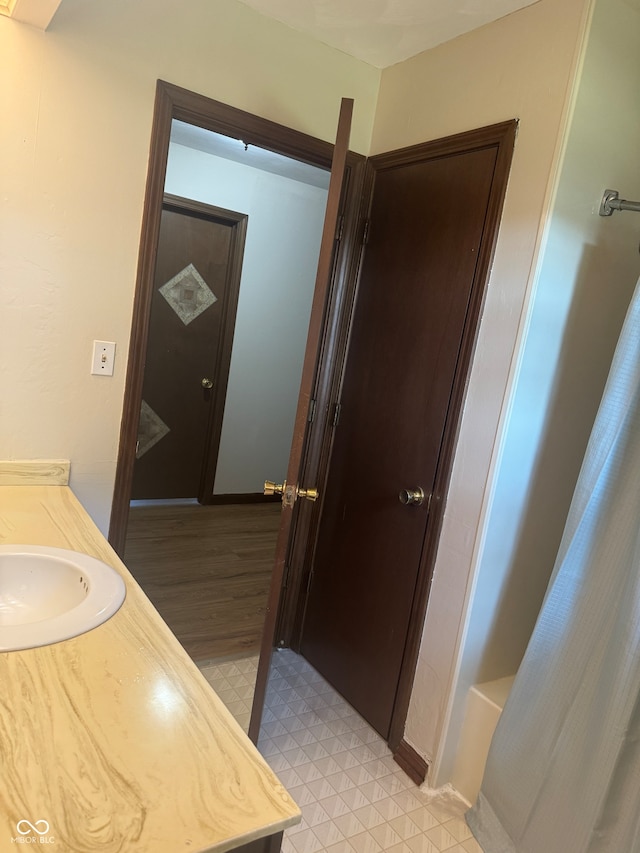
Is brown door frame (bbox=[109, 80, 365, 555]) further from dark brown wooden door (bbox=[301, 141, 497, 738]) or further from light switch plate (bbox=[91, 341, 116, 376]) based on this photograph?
dark brown wooden door (bbox=[301, 141, 497, 738])

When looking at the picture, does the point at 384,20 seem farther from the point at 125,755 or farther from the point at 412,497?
the point at 125,755

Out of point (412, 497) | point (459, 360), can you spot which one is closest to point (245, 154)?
point (459, 360)

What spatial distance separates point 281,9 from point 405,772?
2429mm

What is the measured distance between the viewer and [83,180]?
1673 mm

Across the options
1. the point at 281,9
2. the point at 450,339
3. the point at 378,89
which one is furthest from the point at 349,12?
the point at 450,339

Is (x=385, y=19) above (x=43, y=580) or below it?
above

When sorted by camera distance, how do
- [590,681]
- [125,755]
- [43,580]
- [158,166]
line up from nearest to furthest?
[125,755]
[43,580]
[590,681]
[158,166]

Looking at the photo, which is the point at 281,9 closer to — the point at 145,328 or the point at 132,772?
the point at 145,328

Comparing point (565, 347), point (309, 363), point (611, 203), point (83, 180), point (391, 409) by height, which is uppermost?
point (611, 203)

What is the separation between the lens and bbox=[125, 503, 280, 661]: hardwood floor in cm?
260

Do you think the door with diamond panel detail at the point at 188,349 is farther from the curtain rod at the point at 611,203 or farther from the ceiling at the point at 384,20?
the curtain rod at the point at 611,203

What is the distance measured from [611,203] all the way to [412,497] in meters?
1.02

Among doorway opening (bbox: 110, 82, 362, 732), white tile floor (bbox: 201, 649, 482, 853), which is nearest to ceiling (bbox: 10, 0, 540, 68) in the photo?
doorway opening (bbox: 110, 82, 362, 732)

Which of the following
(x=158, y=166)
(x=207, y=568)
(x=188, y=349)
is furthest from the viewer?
(x=188, y=349)
